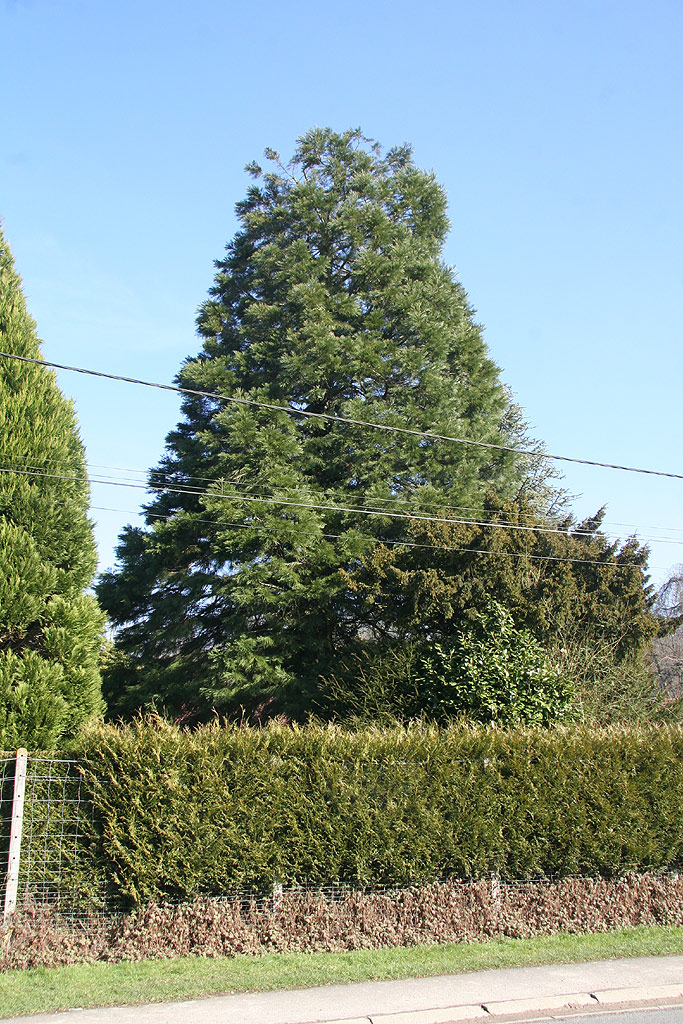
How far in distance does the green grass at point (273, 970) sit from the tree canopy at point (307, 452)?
7.88 m

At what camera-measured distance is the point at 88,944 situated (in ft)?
24.1

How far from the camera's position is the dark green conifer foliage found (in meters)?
8.84

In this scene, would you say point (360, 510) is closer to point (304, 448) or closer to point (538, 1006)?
point (304, 448)

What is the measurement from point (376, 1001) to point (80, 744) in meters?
3.81

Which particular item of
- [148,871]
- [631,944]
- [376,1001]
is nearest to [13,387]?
[148,871]

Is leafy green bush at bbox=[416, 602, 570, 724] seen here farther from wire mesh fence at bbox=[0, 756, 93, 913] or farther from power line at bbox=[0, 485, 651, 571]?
wire mesh fence at bbox=[0, 756, 93, 913]

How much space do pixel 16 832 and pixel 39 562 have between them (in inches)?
118

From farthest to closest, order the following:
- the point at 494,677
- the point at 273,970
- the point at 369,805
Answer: the point at 494,677
the point at 369,805
the point at 273,970

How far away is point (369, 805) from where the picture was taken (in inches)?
334

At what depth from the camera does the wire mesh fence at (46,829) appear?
7.58 meters

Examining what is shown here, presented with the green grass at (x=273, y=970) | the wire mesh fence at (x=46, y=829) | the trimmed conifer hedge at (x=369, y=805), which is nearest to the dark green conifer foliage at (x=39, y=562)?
the wire mesh fence at (x=46, y=829)

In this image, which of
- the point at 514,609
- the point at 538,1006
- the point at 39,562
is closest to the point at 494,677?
the point at 514,609

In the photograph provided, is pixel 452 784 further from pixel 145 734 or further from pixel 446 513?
pixel 446 513

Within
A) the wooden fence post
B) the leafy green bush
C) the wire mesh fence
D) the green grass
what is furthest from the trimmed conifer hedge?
the leafy green bush
